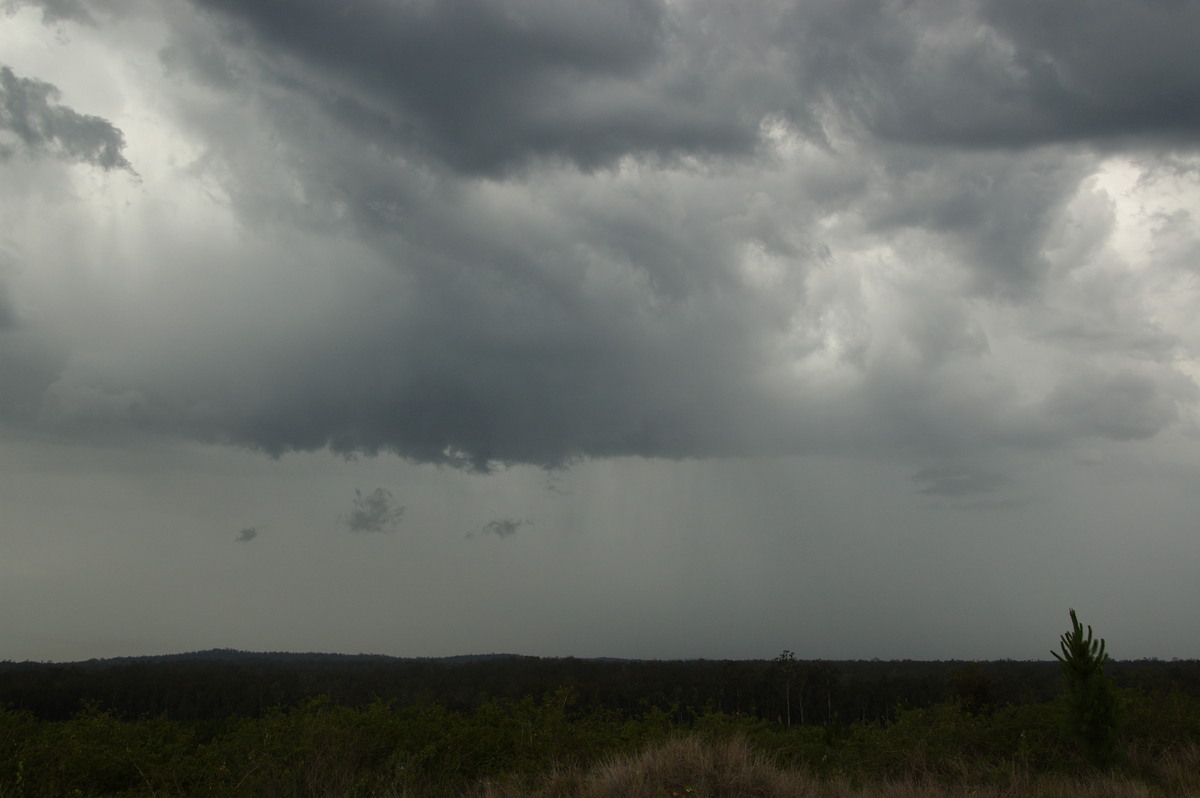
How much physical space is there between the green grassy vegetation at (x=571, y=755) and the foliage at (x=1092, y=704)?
24 centimetres

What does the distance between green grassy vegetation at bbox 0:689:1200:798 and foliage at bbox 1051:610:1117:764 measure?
237mm

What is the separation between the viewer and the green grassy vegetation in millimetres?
13797

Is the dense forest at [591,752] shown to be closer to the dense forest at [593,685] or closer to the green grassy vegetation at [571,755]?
the green grassy vegetation at [571,755]

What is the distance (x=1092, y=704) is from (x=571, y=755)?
1247cm

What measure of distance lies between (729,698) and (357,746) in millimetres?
88727

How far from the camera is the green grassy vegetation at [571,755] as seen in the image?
13797mm

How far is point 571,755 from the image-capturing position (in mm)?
18000

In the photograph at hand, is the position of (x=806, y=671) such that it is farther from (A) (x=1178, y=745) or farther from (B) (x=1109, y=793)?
(B) (x=1109, y=793)

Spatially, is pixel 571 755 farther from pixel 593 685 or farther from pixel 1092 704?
pixel 593 685

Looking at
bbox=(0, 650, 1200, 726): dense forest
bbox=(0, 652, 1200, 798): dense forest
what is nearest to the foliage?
bbox=(0, 652, 1200, 798): dense forest

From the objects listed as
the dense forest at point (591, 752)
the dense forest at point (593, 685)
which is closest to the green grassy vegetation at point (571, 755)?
the dense forest at point (591, 752)

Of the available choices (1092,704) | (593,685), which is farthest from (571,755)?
(593,685)

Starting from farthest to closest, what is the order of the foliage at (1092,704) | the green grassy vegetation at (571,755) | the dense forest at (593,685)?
the dense forest at (593,685) < the foliage at (1092,704) < the green grassy vegetation at (571,755)

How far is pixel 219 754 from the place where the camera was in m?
16.5
